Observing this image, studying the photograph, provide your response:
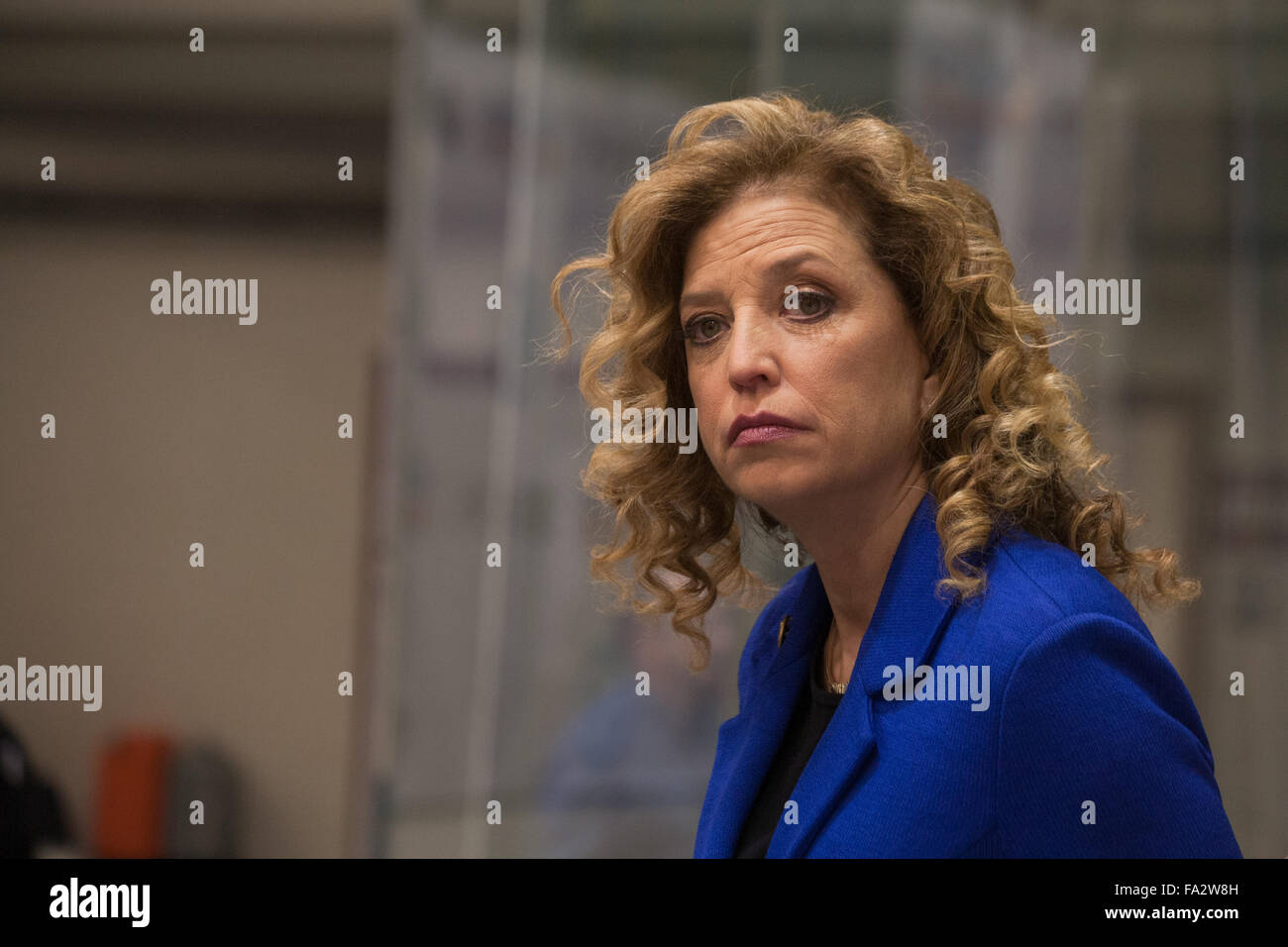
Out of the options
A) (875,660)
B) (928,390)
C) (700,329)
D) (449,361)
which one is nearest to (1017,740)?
(875,660)

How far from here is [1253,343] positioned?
3.15 metres

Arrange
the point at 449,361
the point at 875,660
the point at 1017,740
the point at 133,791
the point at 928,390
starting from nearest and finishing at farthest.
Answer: the point at 1017,740, the point at 875,660, the point at 928,390, the point at 449,361, the point at 133,791

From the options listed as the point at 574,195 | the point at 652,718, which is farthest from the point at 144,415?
the point at 652,718

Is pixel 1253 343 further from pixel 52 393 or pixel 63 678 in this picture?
pixel 63 678

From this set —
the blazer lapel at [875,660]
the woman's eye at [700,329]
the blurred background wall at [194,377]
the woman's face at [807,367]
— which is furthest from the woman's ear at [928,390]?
the blurred background wall at [194,377]

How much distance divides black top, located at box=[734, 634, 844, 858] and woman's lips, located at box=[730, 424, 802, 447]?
294 mm

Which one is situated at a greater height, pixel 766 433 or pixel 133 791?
pixel 766 433

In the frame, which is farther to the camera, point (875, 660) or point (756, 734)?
point (756, 734)

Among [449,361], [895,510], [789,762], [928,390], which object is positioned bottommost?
[789,762]

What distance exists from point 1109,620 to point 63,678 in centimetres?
359

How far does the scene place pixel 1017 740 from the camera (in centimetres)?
94

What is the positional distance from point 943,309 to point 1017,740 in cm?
46

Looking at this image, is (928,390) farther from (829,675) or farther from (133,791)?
(133,791)

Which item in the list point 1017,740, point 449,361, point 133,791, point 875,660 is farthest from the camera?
point 133,791
